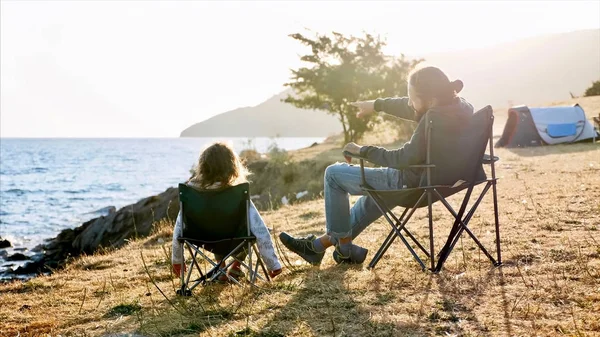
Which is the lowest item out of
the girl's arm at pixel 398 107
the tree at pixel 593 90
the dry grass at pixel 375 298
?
the dry grass at pixel 375 298

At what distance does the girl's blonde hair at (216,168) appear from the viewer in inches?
181

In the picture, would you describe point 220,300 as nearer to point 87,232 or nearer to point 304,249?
point 304,249

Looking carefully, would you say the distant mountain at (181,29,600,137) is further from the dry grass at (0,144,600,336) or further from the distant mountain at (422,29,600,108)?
the dry grass at (0,144,600,336)

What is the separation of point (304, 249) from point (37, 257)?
408 inches

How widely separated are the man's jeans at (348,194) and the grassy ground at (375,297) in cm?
35

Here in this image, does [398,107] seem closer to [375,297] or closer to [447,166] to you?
[447,166]

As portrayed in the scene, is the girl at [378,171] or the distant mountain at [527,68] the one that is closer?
the girl at [378,171]

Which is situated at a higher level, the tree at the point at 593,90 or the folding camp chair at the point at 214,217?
the tree at the point at 593,90

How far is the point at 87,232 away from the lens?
49.9 ft

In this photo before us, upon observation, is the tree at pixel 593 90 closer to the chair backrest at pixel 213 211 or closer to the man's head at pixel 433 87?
the man's head at pixel 433 87

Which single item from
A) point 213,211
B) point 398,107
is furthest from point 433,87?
point 213,211

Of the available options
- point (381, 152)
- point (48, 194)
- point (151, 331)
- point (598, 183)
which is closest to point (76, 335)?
point (151, 331)

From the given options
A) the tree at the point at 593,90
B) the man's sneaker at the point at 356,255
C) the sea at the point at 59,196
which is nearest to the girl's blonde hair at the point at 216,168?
the man's sneaker at the point at 356,255

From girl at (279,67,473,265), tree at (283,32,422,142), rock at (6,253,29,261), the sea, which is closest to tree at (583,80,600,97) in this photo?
tree at (283,32,422,142)
